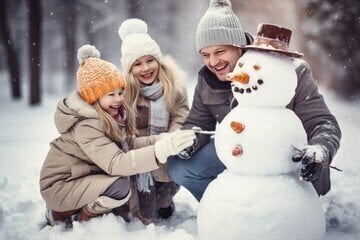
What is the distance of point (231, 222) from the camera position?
1.75 m

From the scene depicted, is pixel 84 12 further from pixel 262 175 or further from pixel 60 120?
pixel 262 175

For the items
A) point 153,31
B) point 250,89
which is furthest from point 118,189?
point 153,31

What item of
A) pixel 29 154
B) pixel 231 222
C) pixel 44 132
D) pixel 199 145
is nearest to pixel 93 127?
pixel 199 145

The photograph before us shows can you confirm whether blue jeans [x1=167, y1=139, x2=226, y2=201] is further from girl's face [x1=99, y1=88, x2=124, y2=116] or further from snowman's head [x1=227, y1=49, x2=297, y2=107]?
snowman's head [x1=227, y1=49, x2=297, y2=107]

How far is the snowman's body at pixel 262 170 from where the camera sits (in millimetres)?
1718

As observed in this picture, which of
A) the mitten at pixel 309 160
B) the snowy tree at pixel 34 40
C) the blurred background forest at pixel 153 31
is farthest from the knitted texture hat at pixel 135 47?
the snowy tree at pixel 34 40

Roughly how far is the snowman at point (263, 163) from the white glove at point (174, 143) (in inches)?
12.1

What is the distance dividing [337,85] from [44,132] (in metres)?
5.63

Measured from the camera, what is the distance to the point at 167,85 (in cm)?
284

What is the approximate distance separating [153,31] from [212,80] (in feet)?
36.0

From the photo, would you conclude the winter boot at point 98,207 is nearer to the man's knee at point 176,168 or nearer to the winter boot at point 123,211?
the winter boot at point 123,211

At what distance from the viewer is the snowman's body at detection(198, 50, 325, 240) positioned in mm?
1718

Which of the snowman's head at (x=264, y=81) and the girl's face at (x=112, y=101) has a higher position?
the snowman's head at (x=264, y=81)

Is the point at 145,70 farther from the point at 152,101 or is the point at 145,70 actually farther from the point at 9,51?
the point at 9,51
